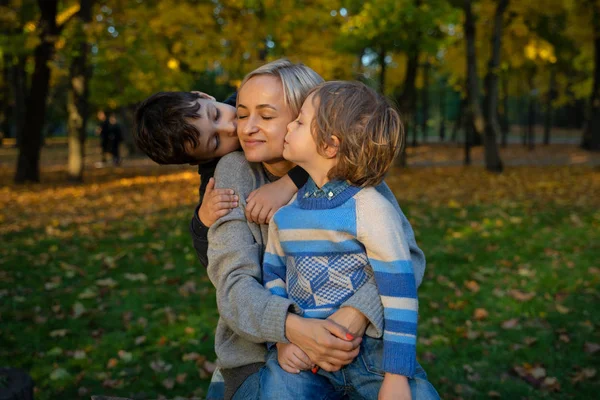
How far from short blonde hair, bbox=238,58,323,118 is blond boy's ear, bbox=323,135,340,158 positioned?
31 cm

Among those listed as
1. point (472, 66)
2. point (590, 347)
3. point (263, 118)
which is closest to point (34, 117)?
point (472, 66)

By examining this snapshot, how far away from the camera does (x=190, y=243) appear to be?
950cm

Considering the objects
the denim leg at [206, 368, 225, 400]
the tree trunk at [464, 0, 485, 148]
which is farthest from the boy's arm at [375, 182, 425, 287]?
the tree trunk at [464, 0, 485, 148]

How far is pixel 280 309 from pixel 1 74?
1712 inches

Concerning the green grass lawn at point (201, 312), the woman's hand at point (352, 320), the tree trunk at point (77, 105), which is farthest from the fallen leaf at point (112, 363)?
the tree trunk at point (77, 105)

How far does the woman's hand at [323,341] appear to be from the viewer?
2064 millimetres

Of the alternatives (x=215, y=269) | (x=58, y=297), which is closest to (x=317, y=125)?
(x=215, y=269)

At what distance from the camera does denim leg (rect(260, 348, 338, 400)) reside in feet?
7.10

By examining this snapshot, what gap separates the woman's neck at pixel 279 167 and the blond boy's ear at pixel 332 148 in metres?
0.42

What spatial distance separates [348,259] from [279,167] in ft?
1.97

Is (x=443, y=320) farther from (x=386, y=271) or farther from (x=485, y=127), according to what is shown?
(x=485, y=127)

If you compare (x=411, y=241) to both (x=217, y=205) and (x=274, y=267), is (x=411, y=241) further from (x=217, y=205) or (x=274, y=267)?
(x=217, y=205)

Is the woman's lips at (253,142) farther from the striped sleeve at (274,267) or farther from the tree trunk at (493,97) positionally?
the tree trunk at (493,97)

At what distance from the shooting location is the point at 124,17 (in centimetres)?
1759
